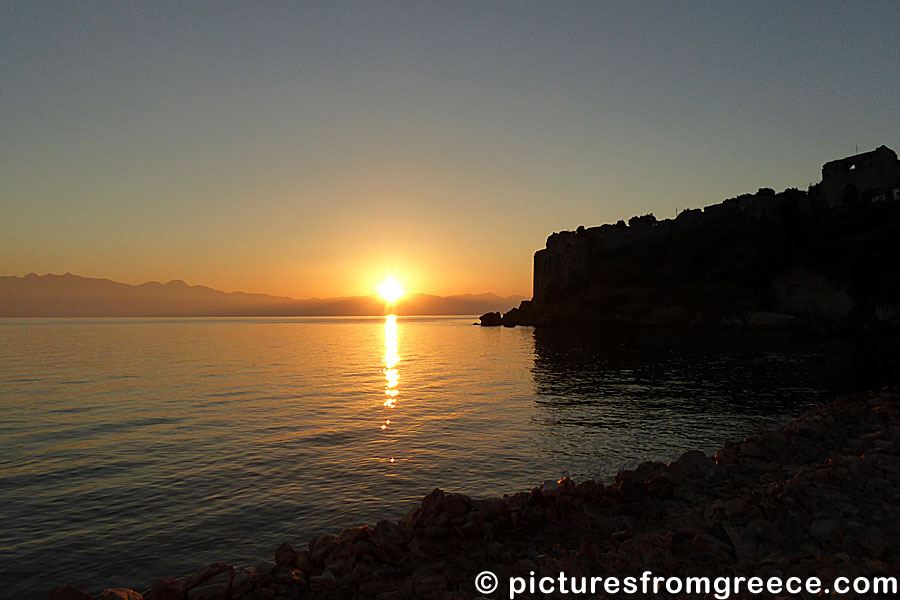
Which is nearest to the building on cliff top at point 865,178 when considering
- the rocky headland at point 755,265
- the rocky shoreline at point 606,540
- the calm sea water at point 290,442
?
the rocky headland at point 755,265

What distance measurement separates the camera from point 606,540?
32.1 ft

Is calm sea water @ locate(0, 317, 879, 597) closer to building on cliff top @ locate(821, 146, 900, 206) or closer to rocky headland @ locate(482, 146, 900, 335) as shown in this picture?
rocky headland @ locate(482, 146, 900, 335)

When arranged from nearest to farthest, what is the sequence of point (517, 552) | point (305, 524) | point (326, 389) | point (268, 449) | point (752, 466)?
point (517, 552) < point (305, 524) < point (752, 466) < point (268, 449) < point (326, 389)

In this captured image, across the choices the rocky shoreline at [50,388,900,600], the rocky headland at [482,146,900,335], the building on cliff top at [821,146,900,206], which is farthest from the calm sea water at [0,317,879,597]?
the building on cliff top at [821,146,900,206]

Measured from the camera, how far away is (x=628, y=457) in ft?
61.5

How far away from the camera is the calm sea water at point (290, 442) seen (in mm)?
12062

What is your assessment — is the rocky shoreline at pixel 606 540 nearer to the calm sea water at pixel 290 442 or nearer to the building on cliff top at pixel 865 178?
the calm sea water at pixel 290 442

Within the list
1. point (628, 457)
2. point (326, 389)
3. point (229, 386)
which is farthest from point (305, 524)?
point (229, 386)

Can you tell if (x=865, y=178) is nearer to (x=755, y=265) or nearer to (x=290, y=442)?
(x=755, y=265)

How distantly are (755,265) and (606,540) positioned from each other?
120 m

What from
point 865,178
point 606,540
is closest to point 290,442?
point 606,540

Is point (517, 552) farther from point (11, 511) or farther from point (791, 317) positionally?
point (791, 317)

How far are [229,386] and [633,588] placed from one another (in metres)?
38.7

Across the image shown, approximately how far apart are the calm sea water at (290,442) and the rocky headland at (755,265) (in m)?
52.9
